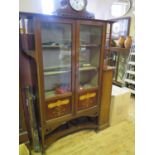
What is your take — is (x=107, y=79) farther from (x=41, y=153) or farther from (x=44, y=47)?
(x=41, y=153)

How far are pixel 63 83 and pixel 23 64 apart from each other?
74cm

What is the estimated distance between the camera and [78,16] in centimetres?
175

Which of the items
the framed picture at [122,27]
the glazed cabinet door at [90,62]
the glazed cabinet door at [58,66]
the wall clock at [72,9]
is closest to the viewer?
the wall clock at [72,9]

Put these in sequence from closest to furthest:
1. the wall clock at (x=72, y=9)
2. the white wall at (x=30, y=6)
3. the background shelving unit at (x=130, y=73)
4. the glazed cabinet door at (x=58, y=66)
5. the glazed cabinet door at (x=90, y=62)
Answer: the wall clock at (x=72, y=9)
the glazed cabinet door at (x=58, y=66)
the glazed cabinet door at (x=90, y=62)
the white wall at (x=30, y=6)
the background shelving unit at (x=130, y=73)

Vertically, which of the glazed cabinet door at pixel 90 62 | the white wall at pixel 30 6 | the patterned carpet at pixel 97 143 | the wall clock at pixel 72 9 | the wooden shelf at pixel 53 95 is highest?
the white wall at pixel 30 6

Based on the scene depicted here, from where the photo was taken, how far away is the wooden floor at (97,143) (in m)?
1.87

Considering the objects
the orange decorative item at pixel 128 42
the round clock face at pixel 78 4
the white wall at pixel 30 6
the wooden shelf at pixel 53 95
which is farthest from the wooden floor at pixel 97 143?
the white wall at pixel 30 6

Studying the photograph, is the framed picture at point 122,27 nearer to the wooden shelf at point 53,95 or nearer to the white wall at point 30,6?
the white wall at point 30,6

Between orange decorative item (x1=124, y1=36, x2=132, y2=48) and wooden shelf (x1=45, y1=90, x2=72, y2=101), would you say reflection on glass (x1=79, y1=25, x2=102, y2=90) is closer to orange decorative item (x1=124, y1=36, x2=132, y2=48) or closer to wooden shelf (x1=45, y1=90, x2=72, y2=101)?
wooden shelf (x1=45, y1=90, x2=72, y2=101)

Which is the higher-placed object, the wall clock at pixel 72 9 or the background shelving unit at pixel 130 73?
the wall clock at pixel 72 9

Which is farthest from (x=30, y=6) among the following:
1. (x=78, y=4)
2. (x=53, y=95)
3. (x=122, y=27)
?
(x=53, y=95)

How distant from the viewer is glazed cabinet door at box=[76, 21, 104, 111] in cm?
201

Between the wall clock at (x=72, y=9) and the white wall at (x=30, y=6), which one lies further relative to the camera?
the white wall at (x=30, y=6)
